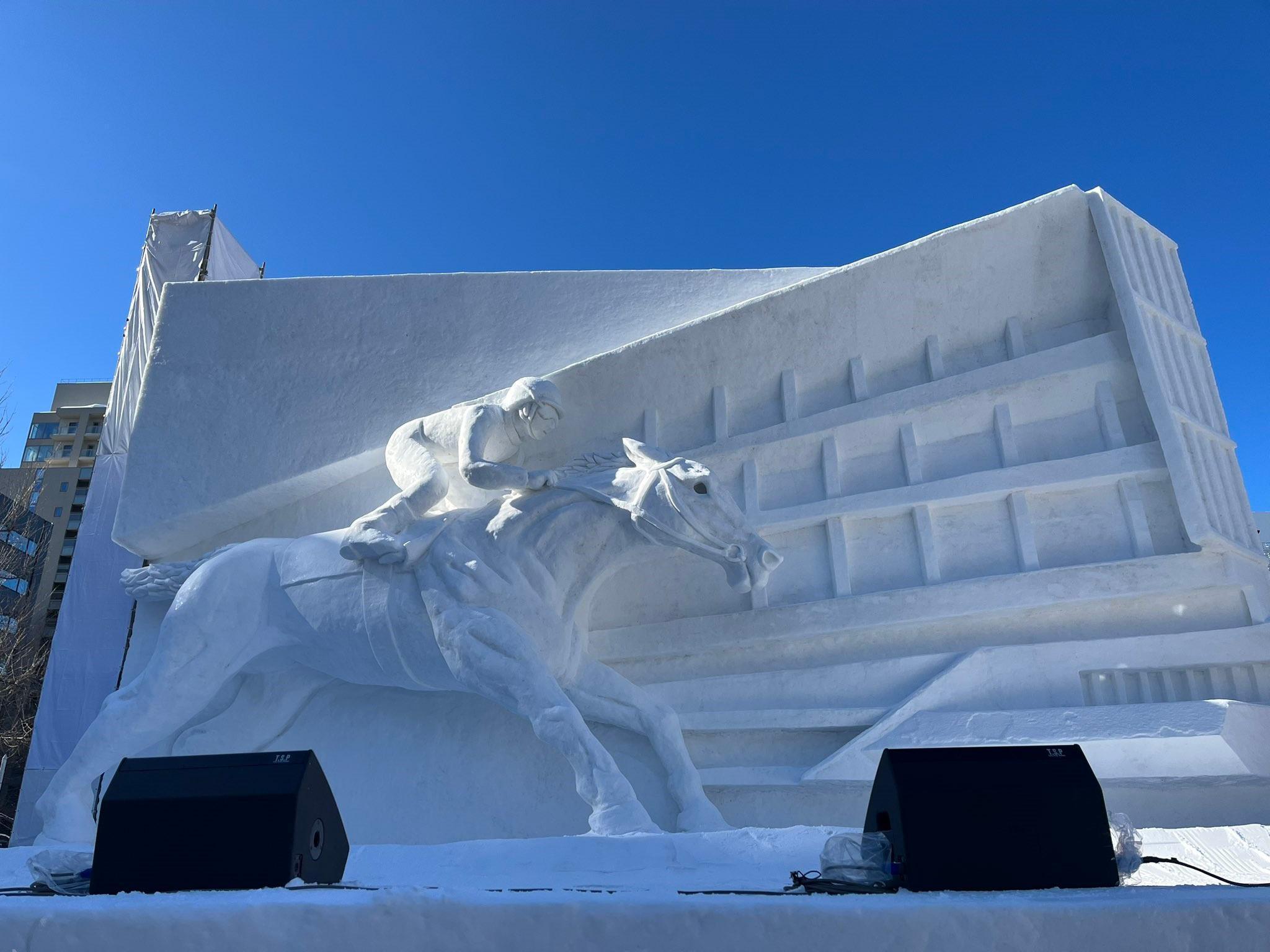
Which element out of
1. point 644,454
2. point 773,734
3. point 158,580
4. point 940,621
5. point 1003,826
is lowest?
point 1003,826

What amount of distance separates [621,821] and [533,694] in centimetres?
58

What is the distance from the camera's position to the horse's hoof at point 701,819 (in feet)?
12.4

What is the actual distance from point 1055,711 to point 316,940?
2.92 m

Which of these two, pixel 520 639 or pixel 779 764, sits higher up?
pixel 520 639

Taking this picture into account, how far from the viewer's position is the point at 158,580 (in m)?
4.96

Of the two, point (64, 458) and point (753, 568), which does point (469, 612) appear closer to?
point (753, 568)

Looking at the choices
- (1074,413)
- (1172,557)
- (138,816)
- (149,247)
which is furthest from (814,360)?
(149,247)

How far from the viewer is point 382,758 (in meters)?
4.59

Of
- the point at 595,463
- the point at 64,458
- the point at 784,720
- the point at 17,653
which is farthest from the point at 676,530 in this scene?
the point at 64,458

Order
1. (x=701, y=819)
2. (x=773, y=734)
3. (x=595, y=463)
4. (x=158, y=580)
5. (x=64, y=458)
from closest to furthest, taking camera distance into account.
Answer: (x=701, y=819)
(x=773, y=734)
(x=595, y=463)
(x=158, y=580)
(x=64, y=458)

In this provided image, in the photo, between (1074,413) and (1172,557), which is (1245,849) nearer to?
(1172,557)

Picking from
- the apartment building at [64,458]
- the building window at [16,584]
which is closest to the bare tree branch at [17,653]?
the building window at [16,584]

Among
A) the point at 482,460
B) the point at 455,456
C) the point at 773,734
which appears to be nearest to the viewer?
the point at 773,734

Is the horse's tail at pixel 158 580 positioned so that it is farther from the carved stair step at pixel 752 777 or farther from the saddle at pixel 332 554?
the carved stair step at pixel 752 777
